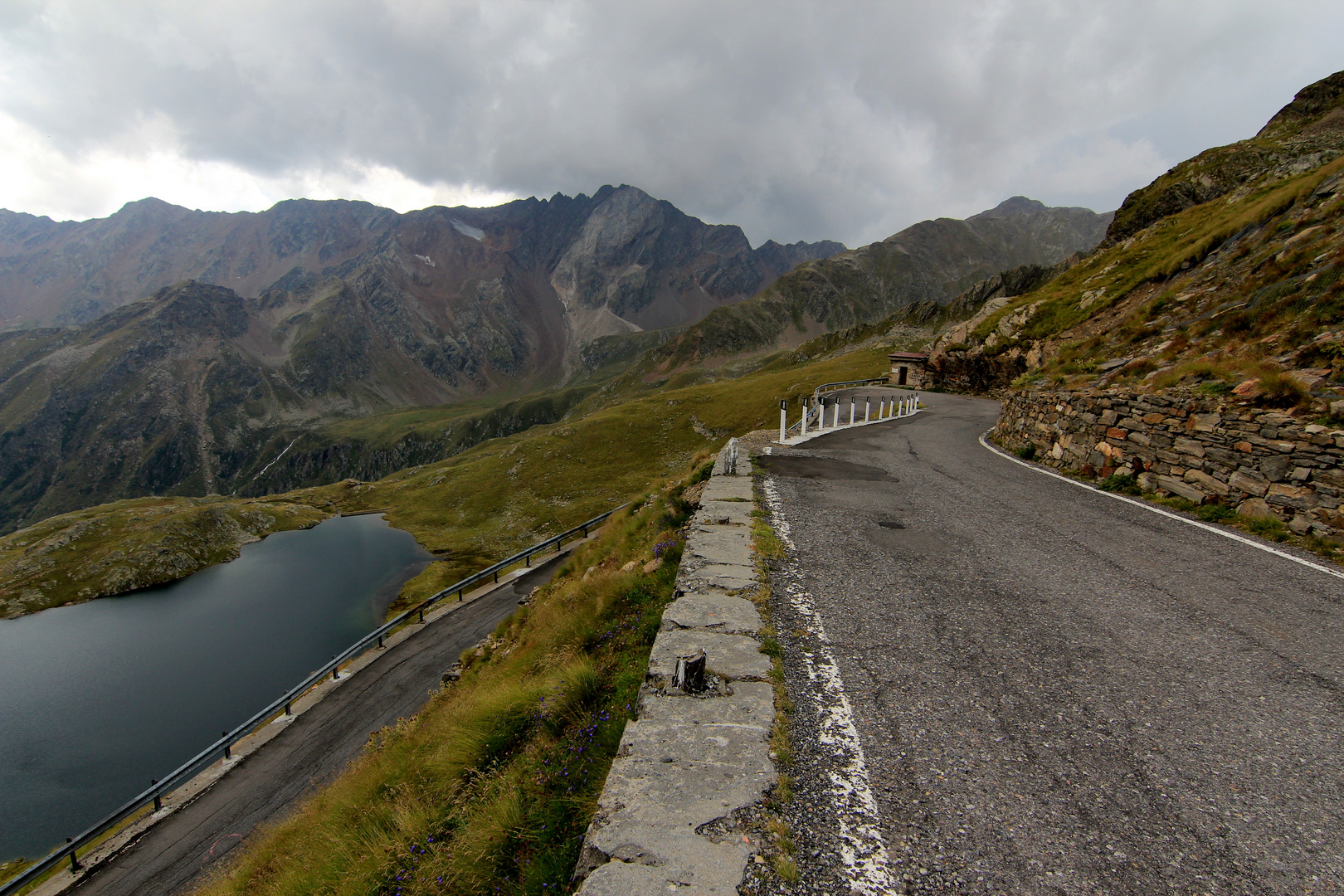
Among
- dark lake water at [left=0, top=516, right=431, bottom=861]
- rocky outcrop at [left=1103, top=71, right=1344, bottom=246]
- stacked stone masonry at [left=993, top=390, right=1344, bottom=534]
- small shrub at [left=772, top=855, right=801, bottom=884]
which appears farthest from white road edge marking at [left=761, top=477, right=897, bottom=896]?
rocky outcrop at [left=1103, top=71, right=1344, bottom=246]

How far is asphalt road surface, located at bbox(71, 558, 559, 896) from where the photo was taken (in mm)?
19156

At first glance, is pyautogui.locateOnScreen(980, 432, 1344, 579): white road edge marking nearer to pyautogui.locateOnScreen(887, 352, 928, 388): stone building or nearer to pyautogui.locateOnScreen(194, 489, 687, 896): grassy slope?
pyautogui.locateOnScreen(194, 489, 687, 896): grassy slope

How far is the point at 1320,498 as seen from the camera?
9070 mm

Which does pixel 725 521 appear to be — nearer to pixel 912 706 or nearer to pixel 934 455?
pixel 912 706

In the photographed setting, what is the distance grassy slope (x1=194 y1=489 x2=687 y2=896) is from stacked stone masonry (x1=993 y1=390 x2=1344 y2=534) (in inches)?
454

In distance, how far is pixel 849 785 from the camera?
149 inches

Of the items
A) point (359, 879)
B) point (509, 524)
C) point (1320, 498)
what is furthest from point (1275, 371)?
point (509, 524)

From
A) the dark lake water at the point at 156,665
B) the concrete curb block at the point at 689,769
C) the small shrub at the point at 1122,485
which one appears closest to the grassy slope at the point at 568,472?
the dark lake water at the point at 156,665

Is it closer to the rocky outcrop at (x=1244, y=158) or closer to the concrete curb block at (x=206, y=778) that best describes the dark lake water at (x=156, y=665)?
the concrete curb block at (x=206, y=778)

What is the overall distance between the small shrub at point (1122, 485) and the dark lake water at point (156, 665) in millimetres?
55362

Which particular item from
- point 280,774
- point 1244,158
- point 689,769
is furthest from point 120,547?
point 1244,158

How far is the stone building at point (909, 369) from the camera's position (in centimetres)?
5756

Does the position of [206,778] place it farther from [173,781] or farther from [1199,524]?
[1199,524]

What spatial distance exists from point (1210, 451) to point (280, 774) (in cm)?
3407
